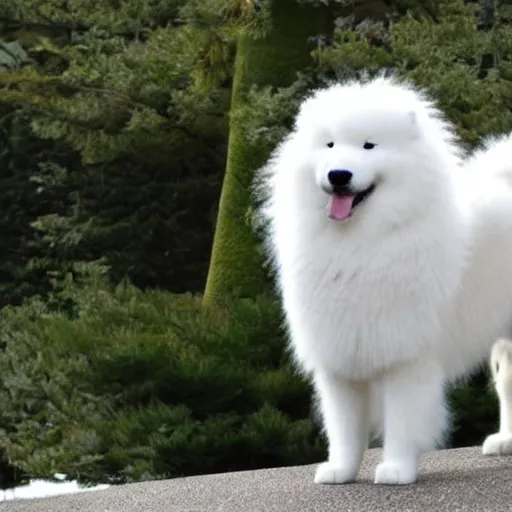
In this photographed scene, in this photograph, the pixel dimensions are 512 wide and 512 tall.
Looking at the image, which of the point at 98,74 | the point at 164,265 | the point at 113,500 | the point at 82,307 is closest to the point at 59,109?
the point at 98,74

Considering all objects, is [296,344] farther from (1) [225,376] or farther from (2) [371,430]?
(1) [225,376]

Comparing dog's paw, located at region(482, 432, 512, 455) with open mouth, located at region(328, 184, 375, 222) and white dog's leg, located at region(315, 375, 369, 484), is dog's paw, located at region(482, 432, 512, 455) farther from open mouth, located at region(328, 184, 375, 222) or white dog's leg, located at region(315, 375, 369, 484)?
open mouth, located at region(328, 184, 375, 222)

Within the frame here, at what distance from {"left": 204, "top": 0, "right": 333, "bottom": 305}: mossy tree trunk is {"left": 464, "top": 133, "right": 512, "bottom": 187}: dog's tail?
326cm

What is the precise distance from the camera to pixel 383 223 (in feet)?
13.4

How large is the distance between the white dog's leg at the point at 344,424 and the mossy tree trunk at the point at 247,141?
365cm

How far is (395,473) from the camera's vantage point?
4094 millimetres

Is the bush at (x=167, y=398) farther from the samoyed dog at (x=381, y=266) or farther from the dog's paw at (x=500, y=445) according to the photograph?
the samoyed dog at (x=381, y=266)

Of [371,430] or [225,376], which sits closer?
[371,430]

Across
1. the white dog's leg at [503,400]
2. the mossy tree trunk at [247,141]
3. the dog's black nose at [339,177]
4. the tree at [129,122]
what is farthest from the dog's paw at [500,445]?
the tree at [129,122]

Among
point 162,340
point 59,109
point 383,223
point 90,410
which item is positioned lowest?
point 90,410

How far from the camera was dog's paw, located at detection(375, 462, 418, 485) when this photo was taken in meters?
4.09

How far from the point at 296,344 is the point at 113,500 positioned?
1046 millimetres

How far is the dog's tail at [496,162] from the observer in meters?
4.59

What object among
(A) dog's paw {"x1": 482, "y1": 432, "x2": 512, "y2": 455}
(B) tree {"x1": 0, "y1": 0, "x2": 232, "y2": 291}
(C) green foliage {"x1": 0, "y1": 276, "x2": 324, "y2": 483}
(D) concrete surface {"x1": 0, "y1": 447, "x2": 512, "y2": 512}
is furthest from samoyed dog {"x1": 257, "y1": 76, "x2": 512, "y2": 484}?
(B) tree {"x1": 0, "y1": 0, "x2": 232, "y2": 291}
